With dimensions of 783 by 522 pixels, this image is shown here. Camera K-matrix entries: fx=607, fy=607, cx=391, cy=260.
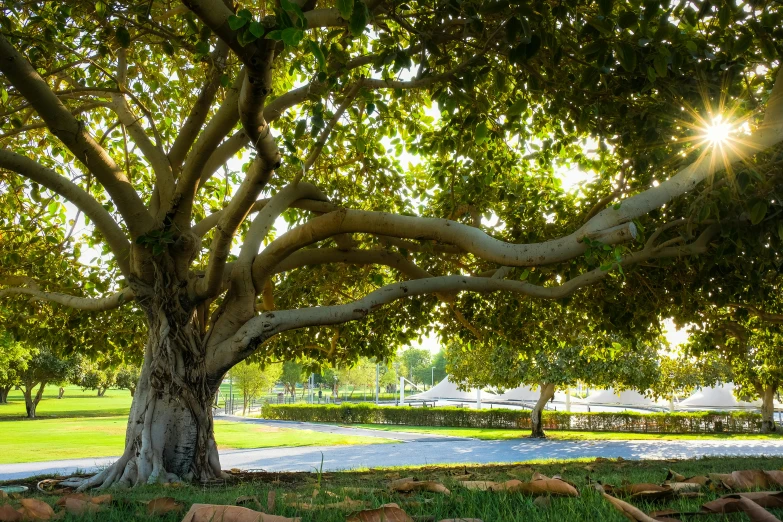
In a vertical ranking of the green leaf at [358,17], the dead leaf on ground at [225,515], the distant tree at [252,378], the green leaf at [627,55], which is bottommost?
the distant tree at [252,378]

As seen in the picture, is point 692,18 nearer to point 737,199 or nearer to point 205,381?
point 737,199

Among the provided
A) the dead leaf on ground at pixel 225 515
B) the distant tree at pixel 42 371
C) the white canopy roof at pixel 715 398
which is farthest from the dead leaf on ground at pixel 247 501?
the distant tree at pixel 42 371

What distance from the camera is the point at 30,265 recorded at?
30.5 feet

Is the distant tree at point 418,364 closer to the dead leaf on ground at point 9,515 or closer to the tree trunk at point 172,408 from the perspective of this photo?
the tree trunk at point 172,408

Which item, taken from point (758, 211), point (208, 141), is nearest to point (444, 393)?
point (208, 141)

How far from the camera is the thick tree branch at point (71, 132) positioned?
4.84 m

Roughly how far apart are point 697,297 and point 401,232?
16.3 ft

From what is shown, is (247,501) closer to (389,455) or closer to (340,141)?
(340,141)

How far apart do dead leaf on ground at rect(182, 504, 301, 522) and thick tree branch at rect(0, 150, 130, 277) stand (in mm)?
5166

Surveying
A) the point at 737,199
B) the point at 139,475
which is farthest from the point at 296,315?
the point at 737,199

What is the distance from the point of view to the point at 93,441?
22.8m

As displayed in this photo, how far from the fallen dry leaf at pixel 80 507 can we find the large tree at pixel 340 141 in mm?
2212

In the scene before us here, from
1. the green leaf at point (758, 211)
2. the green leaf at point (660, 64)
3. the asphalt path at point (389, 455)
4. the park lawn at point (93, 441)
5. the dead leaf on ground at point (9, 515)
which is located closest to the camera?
the dead leaf on ground at point (9, 515)

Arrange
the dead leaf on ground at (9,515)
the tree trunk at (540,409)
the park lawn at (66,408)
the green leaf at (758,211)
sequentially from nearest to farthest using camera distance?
1. the dead leaf on ground at (9,515)
2. the green leaf at (758,211)
3. the tree trunk at (540,409)
4. the park lawn at (66,408)
